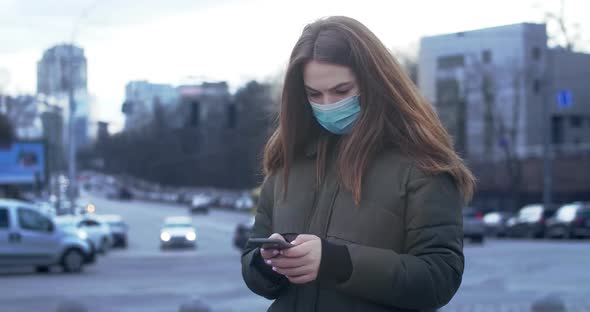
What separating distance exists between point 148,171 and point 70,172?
54403mm

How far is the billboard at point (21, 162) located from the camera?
61188mm

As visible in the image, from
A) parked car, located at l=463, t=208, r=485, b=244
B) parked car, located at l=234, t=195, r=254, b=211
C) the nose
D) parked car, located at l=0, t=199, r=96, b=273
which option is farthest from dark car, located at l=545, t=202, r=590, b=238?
parked car, located at l=234, t=195, r=254, b=211

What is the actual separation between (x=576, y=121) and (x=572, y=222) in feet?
39.0

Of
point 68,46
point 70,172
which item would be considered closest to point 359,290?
point 68,46

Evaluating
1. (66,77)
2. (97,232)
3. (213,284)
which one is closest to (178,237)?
(97,232)

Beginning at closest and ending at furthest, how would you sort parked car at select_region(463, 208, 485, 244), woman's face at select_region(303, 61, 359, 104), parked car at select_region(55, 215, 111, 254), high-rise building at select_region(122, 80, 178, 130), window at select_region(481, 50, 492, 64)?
Answer: woman's face at select_region(303, 61, 359, 104) < window at select_region(481, 50, 492, 64) < high-rise building at select_region(122, 80, 178, 130) < parked car at select_region(55, 215, 111, 254) < parked car at select_region(463, 208, 485, 244)

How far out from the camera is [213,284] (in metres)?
19.8

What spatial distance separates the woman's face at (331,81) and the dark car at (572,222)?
36.9 metres

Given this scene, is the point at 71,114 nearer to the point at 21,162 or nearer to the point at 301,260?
the point at 21,162

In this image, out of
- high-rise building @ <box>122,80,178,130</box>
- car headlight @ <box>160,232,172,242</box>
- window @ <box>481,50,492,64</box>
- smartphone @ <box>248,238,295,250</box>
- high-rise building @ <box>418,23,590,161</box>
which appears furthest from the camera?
car headlight @ <box>160,232,172,242</box>

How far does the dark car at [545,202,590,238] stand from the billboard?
32443 millimetres

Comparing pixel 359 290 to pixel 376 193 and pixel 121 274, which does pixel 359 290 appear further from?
pixel 121 274

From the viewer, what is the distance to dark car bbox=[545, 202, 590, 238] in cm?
3848

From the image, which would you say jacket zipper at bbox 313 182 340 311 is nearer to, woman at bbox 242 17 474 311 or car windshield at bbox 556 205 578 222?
woman at bbox 242 17 474 311
